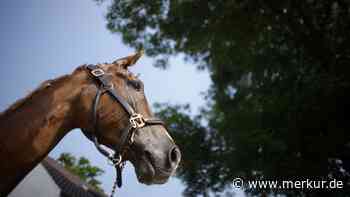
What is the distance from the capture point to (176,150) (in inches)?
94.0

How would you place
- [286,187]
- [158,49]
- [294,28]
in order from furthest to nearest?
[158,49] < [294,28] < [286,187]

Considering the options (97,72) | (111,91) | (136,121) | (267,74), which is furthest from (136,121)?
(267,74)

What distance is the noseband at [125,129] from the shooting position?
240 centimetres

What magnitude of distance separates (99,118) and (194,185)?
12.8 meters

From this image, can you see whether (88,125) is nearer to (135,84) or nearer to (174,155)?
(135,84)

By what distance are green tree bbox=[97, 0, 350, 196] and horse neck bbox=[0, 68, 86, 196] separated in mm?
9832

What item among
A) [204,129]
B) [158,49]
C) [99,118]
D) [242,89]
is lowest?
[99,118]

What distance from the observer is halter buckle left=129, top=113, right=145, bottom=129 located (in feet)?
7.91

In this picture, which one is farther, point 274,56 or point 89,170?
point 89,170

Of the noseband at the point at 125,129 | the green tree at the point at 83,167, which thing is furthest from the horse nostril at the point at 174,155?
the green tree at the point at 83,167

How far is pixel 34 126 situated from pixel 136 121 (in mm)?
756

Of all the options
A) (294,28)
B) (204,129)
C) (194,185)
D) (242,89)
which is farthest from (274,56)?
(194,185)

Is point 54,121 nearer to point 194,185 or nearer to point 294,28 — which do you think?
point 294,28

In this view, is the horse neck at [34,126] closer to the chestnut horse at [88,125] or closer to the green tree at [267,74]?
the chestnut horse at [88,125]
